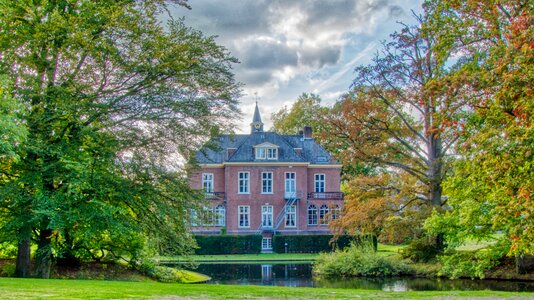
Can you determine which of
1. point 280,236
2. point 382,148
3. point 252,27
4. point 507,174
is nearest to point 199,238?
point 280,236

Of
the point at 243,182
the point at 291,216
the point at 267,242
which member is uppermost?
the point at 243,182

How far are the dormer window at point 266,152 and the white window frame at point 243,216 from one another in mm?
4395

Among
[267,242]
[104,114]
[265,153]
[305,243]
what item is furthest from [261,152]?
[104,114]

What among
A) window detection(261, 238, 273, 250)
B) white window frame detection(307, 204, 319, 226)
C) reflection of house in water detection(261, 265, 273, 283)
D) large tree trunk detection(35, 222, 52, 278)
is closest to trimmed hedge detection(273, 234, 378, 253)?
window detection(261, 238, 273, 250)

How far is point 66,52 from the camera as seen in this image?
15672 millimetres

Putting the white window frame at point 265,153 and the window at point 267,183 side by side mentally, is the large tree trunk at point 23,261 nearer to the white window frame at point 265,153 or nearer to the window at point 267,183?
the window at point 267,183

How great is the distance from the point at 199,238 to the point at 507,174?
2798 centimetres

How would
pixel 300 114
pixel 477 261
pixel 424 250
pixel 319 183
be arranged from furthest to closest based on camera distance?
pixel 300 114, pixel 319 183, pixel 424 250, pixel 477 261

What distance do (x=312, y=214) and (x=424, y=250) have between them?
19.1 meters

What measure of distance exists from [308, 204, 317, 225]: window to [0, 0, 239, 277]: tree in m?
26.4

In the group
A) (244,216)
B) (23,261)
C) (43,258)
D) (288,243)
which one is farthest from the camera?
(244,216)

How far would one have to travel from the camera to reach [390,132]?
2622 centimetres

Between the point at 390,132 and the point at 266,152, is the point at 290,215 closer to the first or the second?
the point at 266,152

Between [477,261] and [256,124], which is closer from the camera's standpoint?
[477,261]
